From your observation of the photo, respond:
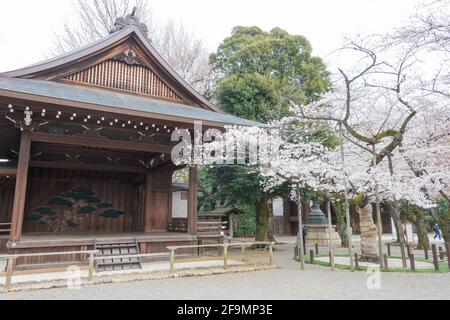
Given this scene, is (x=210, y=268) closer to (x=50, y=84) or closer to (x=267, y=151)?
(x=267, y=151)

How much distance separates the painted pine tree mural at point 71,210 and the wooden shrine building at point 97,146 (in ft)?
0.11

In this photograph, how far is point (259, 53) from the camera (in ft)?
49.4

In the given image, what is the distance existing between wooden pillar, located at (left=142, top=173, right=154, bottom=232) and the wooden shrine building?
0.04 m

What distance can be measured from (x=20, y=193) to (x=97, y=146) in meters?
2.16

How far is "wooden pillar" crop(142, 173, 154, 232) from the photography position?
1122 centimetres

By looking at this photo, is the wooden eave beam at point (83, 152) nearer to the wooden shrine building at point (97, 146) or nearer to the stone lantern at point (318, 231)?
the wooden shrine building at point (97, 146)

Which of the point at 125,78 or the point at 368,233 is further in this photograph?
the point at 125,78

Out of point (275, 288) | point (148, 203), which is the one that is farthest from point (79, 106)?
point (275, 288)

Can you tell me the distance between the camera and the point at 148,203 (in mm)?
11367

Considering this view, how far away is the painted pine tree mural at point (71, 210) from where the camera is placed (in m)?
11.0

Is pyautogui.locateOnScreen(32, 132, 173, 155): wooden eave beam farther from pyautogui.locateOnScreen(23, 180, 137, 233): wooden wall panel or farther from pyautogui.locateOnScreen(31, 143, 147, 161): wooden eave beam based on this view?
pyautogui.locateOnScreen(23, 180, 137, 233): wooden wall panel

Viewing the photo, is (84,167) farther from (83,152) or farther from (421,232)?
(421,232)

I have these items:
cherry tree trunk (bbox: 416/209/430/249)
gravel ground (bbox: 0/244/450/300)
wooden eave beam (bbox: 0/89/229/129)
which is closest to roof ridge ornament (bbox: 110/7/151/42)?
wooden eave beam (bbox: 0/89/229/129)
